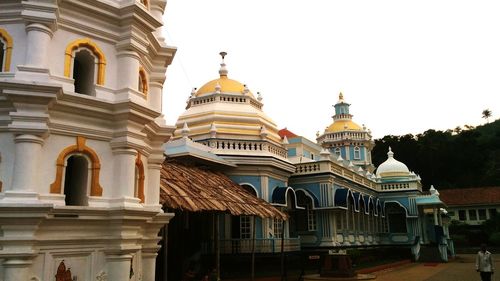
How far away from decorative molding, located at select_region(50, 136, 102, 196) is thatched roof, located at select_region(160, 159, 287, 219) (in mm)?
3343

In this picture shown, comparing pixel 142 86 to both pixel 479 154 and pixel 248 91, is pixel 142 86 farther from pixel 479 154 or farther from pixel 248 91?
pixel 479 154

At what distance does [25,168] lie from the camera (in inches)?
303

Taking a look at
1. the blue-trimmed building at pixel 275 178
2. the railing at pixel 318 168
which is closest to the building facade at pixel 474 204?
the blue-trimmed building at pixel 275 178

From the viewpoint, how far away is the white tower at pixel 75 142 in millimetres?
7691

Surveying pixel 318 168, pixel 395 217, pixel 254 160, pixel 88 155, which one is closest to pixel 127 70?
pixel 88 155

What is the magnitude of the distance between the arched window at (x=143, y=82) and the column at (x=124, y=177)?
194cm

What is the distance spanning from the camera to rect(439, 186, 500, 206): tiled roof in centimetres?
5472

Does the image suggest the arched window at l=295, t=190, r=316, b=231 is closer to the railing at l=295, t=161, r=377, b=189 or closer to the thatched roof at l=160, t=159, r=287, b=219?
the railing at l=295, t=161, r=377, b=189

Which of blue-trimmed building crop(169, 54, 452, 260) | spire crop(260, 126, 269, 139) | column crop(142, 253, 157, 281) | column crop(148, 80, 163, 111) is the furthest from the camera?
spire crop(260, 126, 269, 139)

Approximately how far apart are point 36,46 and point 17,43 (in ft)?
1.72

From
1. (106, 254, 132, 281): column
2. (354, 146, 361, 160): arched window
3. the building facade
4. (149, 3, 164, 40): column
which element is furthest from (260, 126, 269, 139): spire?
the building facade

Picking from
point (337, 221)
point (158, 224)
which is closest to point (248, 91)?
point (337, 221)

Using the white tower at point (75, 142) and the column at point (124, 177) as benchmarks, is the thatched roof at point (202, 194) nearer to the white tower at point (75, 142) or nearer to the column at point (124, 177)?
the white tower at point (75, 142)

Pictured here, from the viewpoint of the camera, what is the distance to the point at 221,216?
19.5 m
